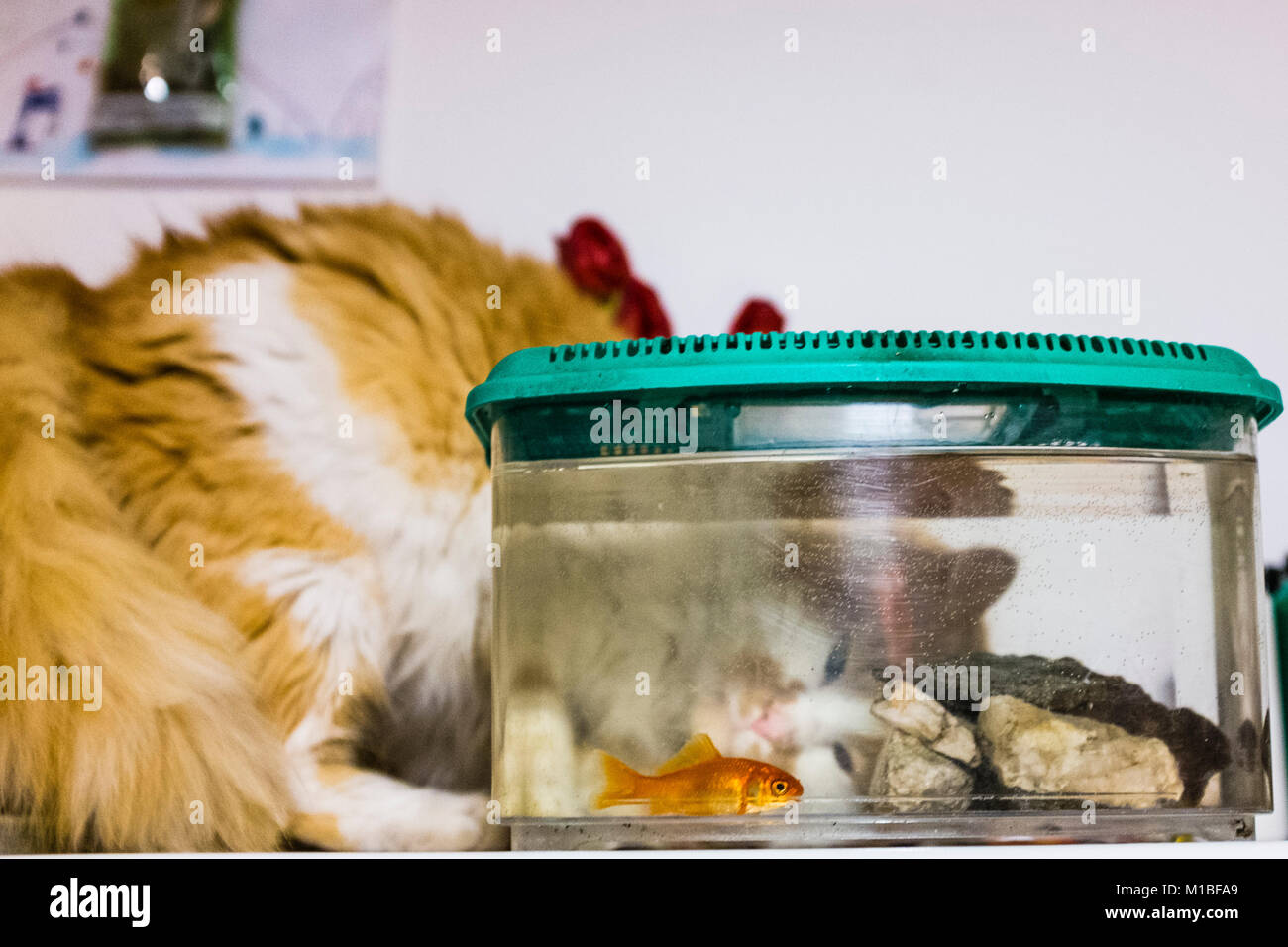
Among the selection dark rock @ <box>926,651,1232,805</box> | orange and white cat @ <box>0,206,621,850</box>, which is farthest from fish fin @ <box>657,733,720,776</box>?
orange and white cat @ <box>0,206,621,850</box>

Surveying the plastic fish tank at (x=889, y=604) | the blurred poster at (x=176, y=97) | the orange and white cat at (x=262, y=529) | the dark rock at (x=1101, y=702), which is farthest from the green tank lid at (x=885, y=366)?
the blurred poster at (x=176, y=97)

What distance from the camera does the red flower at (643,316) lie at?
113 centimetres

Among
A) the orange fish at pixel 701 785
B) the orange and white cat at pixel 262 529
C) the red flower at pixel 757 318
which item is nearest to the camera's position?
the orange fish at pixel 701 785

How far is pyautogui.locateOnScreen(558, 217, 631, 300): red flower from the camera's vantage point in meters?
1.13

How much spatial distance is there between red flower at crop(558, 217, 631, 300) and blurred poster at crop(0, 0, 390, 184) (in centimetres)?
22

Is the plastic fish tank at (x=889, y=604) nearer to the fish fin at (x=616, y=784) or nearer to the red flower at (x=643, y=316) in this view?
the fish fin at (x=616, y=784)

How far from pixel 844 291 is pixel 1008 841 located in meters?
0.60

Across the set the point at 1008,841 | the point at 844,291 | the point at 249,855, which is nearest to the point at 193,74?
the point at 844,291

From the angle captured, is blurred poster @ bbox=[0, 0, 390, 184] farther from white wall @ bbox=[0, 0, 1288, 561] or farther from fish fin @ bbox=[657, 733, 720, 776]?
fish fin @ bbox=[657, 733, 720, 776]

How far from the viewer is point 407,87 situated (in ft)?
3.81

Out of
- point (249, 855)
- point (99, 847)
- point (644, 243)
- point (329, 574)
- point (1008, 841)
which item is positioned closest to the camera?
point (249, 855)

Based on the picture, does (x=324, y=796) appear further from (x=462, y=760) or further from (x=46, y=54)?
(x=46, y=54)

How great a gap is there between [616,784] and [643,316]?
1.82 ft

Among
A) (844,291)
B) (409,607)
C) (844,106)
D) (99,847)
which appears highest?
(844,106)
